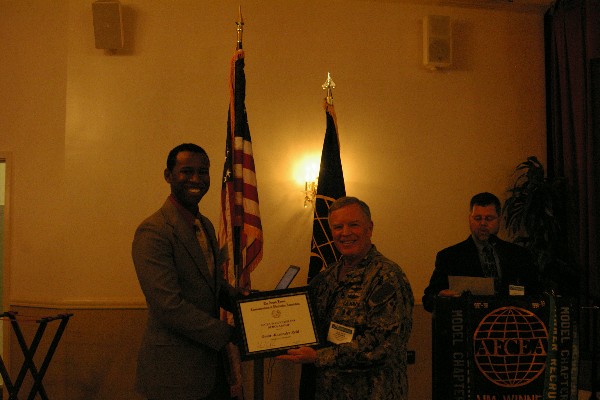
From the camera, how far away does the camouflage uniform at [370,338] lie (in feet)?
7.07

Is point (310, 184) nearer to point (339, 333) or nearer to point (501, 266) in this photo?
point (501, 266)

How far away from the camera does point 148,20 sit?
5.04m

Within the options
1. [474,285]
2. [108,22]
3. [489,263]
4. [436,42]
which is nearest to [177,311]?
[474,285]

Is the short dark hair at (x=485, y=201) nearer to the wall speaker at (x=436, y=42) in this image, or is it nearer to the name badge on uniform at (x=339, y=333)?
the name badge on uniform at (x=339, y=333)

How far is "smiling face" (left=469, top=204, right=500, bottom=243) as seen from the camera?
324cm

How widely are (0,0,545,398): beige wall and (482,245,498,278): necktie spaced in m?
2.00

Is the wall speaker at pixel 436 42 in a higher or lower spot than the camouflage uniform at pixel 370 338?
higher

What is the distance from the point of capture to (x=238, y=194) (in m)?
3.60

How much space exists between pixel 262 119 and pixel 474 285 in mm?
2922

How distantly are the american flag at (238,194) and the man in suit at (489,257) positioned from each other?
3.79 feet

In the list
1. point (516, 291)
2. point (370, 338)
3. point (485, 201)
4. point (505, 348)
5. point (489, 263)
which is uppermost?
point (485, 201)

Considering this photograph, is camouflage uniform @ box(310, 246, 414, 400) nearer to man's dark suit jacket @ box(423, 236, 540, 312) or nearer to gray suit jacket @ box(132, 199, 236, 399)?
gray suit jacket @ box(132, 199, 236, 399)

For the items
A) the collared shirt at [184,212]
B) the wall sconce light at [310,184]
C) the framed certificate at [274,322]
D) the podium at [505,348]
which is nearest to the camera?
the framed certificate at [274,322]

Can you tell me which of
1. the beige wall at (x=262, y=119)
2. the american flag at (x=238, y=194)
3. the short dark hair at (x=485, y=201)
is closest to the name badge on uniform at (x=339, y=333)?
the american flag at (x=238, y=194)
